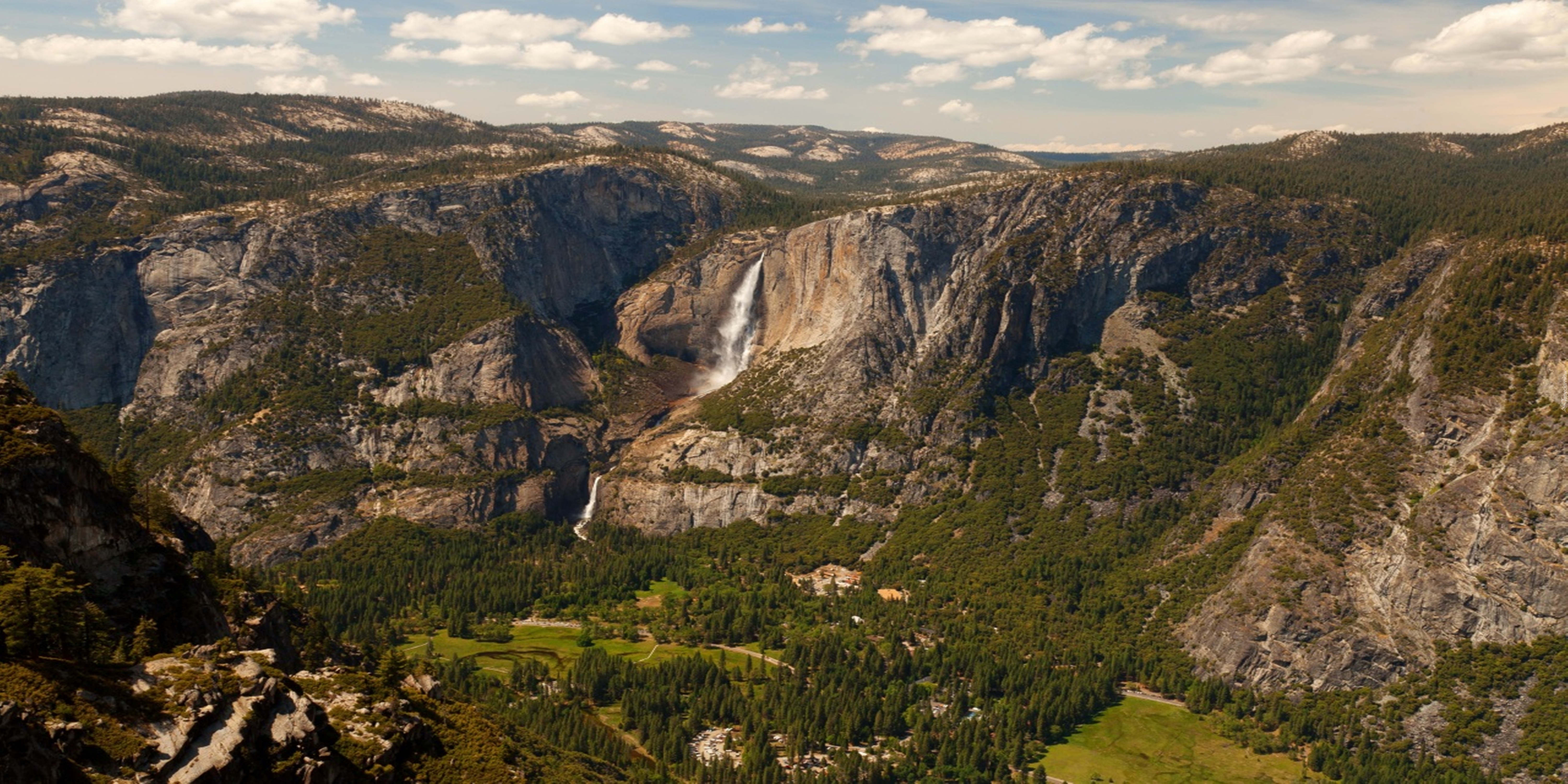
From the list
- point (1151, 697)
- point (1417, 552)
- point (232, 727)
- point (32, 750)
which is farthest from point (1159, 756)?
point (32, 750)

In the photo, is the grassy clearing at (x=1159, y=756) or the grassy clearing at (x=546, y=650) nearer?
the grassy clearing at (x=1159, y=756)

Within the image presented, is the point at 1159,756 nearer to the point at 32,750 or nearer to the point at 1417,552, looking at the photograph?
the point at 1417,552

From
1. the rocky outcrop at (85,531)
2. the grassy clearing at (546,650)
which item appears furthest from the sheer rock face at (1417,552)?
the rocky outcrop at (85,531)

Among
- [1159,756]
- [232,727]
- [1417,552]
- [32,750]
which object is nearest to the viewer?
[32,750]

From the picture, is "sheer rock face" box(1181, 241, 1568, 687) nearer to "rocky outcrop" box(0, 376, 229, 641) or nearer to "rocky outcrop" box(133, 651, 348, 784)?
"rocky outcrop" box(133, 651, 348, 784)

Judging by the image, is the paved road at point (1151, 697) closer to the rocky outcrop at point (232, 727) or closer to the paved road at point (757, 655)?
the paved road at point (757, 655)

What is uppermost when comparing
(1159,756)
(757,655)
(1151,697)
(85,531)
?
(85,531)

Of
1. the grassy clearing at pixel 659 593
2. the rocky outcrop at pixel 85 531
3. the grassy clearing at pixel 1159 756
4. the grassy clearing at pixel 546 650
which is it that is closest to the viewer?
the rocky outcrop at pixel 85 531
